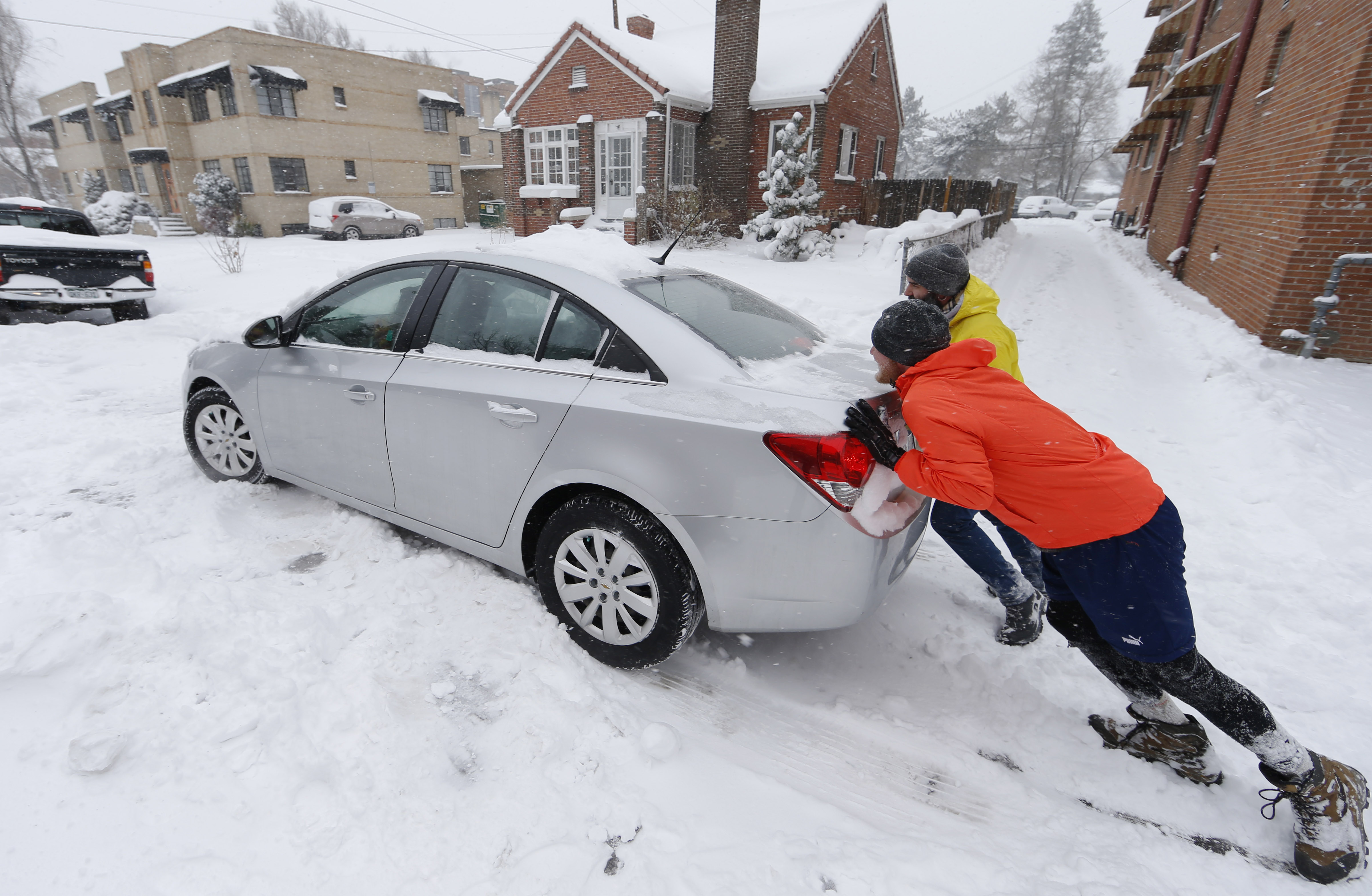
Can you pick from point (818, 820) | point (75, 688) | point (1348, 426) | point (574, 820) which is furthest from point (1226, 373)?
point (75, 688)

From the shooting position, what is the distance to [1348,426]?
5102 millimetres

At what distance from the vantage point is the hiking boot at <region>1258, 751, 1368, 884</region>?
190cm

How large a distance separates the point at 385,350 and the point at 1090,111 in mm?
69675

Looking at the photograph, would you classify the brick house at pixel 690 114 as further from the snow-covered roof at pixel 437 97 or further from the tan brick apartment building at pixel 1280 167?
the snow-covered roof at pixel 437 97

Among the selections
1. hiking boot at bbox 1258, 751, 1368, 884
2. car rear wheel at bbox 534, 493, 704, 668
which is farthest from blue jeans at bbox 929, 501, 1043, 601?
car rear wheel at bbox 534, 493, 704, 668

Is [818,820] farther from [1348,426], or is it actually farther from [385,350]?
[1348,426]

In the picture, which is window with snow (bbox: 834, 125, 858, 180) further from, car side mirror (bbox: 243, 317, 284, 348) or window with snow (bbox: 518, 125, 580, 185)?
car side mirror (bbox: 243, 317, 284, 348)

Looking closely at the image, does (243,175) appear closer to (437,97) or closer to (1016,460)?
(437,97)

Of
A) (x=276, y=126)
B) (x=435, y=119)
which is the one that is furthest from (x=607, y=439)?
(x=435, y=119)

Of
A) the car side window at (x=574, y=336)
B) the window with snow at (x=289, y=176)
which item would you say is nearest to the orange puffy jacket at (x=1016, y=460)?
the car side window at (x=574, y=336)

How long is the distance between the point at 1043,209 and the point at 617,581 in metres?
45.7

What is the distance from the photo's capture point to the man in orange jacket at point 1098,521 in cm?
196

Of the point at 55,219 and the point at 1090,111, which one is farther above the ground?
the point at 1090,111

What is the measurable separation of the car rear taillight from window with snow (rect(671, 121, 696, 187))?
17363 millimetres
